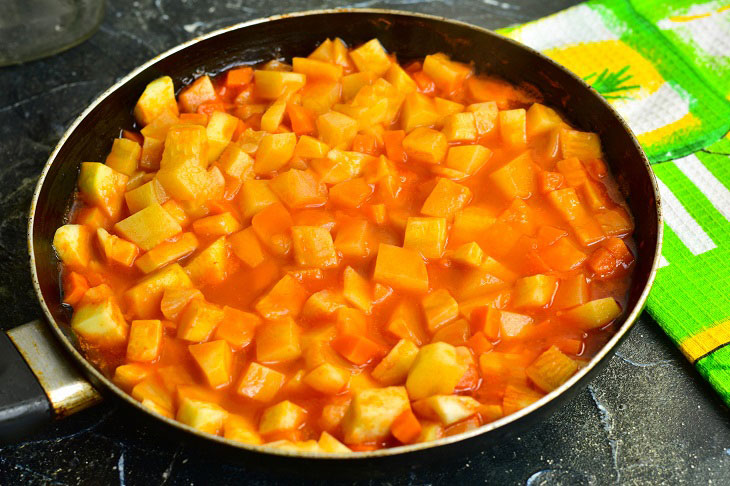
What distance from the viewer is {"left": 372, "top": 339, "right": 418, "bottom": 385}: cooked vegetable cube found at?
5.55 ft

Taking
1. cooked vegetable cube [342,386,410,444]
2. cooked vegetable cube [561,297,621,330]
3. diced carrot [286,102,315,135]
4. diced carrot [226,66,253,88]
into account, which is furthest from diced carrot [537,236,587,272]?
diced carrot [226,66,253,88]

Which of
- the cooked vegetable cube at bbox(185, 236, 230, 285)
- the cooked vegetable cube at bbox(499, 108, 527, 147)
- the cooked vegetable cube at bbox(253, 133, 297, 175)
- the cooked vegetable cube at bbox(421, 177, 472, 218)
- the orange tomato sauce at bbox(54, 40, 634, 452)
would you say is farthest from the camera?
the cooked vegetable cube at bbox(499, 108, 527, 147)

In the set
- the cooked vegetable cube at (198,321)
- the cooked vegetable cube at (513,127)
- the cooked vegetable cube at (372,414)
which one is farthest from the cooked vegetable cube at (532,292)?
the cooked vegetable cube at (198,321)

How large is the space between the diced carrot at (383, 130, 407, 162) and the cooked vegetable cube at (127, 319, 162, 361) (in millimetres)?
853

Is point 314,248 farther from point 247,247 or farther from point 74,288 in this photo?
point 74,288

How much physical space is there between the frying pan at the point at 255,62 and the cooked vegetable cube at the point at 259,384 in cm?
23

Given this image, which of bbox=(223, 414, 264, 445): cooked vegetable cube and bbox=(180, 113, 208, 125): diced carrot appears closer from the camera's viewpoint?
bbox=(223, 414, 264, 445): cooked vegetable cube

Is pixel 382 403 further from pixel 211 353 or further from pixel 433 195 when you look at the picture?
pixel 433 195

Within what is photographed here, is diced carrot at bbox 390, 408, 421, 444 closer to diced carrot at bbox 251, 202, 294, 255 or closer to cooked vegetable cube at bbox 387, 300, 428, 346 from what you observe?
cooked vegetable cube at bbox 387, 300, 428, 346

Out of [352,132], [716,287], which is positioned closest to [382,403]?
[352,132]

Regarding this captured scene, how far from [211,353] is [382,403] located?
0.44 metres

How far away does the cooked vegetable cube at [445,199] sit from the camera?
200 centimetres

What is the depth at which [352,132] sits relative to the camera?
7.14ft

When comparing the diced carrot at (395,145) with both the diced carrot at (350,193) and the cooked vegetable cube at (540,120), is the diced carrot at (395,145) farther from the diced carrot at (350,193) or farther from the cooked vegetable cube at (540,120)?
the cooked vegetable cube at (540,120)
